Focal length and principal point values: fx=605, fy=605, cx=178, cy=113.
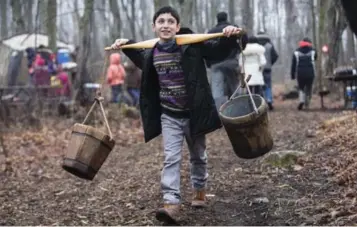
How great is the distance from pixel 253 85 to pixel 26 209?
→ 386 inches

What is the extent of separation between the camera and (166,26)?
16.5 feet

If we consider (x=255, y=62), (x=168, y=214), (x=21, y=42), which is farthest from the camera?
(x=21, y=42)

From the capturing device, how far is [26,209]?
5988 mm

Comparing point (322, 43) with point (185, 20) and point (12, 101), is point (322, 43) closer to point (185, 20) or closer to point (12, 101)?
point (185, 20)

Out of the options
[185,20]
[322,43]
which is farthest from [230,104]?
[322,43]

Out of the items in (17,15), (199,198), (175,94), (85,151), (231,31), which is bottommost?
(199,198)

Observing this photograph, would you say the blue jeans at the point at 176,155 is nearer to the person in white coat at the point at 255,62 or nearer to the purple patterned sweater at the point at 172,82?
the purple patterned sweater at the point at 172,82

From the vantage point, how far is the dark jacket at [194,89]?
4945 millimetres

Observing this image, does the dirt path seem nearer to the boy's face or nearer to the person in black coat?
the boy's face

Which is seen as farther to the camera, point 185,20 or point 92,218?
point 185,20

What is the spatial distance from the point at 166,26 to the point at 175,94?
572 millimetres

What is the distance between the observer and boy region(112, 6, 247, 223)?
4.94 meters

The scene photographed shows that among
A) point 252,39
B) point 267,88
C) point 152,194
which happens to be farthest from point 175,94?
point 267,88

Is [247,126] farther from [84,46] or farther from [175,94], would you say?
[84,46]
